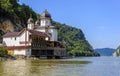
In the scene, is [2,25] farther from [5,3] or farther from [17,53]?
[17,53]

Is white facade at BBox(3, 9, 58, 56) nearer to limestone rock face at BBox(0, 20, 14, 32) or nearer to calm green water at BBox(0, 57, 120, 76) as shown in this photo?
limestone rock face at BBox(0, 20, 14, 32)

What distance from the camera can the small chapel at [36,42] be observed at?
9406cm

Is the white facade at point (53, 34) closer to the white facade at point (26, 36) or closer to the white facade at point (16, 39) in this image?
the white facade at point (26, 36)

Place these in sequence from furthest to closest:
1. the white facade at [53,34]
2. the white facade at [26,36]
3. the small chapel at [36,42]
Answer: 1. the white facade at [53,34]
2. the white facade at [26,36]
3. the small chapel at [36,42]

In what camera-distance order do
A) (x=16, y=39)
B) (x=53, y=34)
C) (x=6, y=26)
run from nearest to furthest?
1. (x=16, y=39)
2. (x=53, y=34)
3. (x=6, y=26)

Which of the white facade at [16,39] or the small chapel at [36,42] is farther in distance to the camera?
the white facade at [16,39]

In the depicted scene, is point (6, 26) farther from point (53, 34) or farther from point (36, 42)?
point (36, 42)

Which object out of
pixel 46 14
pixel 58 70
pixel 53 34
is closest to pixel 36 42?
Answer: pixel 53 34

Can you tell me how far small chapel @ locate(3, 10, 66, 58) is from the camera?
9406 cm

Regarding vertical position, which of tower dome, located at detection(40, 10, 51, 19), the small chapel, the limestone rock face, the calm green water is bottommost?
the calm green water

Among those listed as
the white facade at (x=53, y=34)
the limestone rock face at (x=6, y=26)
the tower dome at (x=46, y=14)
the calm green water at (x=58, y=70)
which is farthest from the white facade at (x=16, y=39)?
the calm green water at (x=58, y=70)

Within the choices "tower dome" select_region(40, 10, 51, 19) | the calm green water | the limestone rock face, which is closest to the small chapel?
"tower dome" select_region(40, 10, 51, 19)

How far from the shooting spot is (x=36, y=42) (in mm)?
95062

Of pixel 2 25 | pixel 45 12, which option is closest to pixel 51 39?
pixel 45 12
